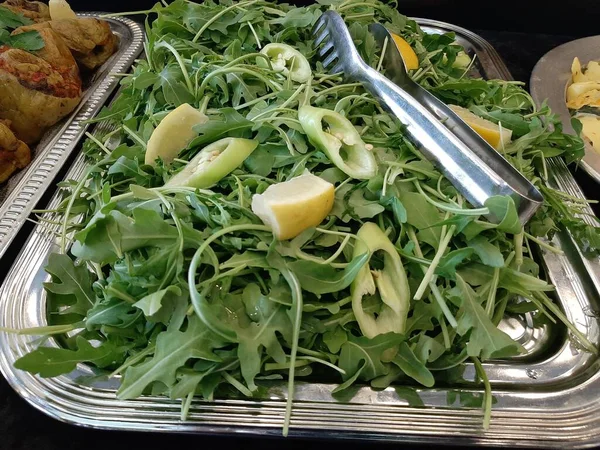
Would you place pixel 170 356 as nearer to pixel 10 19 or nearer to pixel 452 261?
pixel 452 261

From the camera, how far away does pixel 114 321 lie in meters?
0.72

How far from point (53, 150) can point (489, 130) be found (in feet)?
3.24

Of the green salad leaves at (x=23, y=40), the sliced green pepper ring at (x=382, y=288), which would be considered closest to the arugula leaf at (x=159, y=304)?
the sliced green pepper ring at (x=382, y=288)

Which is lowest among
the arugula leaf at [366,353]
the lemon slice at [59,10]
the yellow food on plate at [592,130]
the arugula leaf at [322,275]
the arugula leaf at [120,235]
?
the yellow food on plate at [592,130]

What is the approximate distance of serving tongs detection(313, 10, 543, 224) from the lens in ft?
2.63

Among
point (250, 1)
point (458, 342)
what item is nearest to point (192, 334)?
point (458, 342)

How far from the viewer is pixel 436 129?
35.2 inches

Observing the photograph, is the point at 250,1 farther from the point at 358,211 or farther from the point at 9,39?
the point at 358,211

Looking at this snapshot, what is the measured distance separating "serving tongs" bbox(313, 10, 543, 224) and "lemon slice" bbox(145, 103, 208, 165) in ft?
1.29

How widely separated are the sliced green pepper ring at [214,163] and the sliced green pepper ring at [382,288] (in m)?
0.26

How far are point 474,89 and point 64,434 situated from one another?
1.07 metres

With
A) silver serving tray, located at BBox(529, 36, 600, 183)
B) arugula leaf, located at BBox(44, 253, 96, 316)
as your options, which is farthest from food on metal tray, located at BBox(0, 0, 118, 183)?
silver serving tray, located at BBox(529, 36, 600, 183)

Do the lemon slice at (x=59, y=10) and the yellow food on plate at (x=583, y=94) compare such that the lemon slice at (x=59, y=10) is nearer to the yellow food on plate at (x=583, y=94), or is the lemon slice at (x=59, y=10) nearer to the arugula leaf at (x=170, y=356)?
the arugula leaf at (x=170, y=356)

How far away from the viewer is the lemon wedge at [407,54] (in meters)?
1.19
